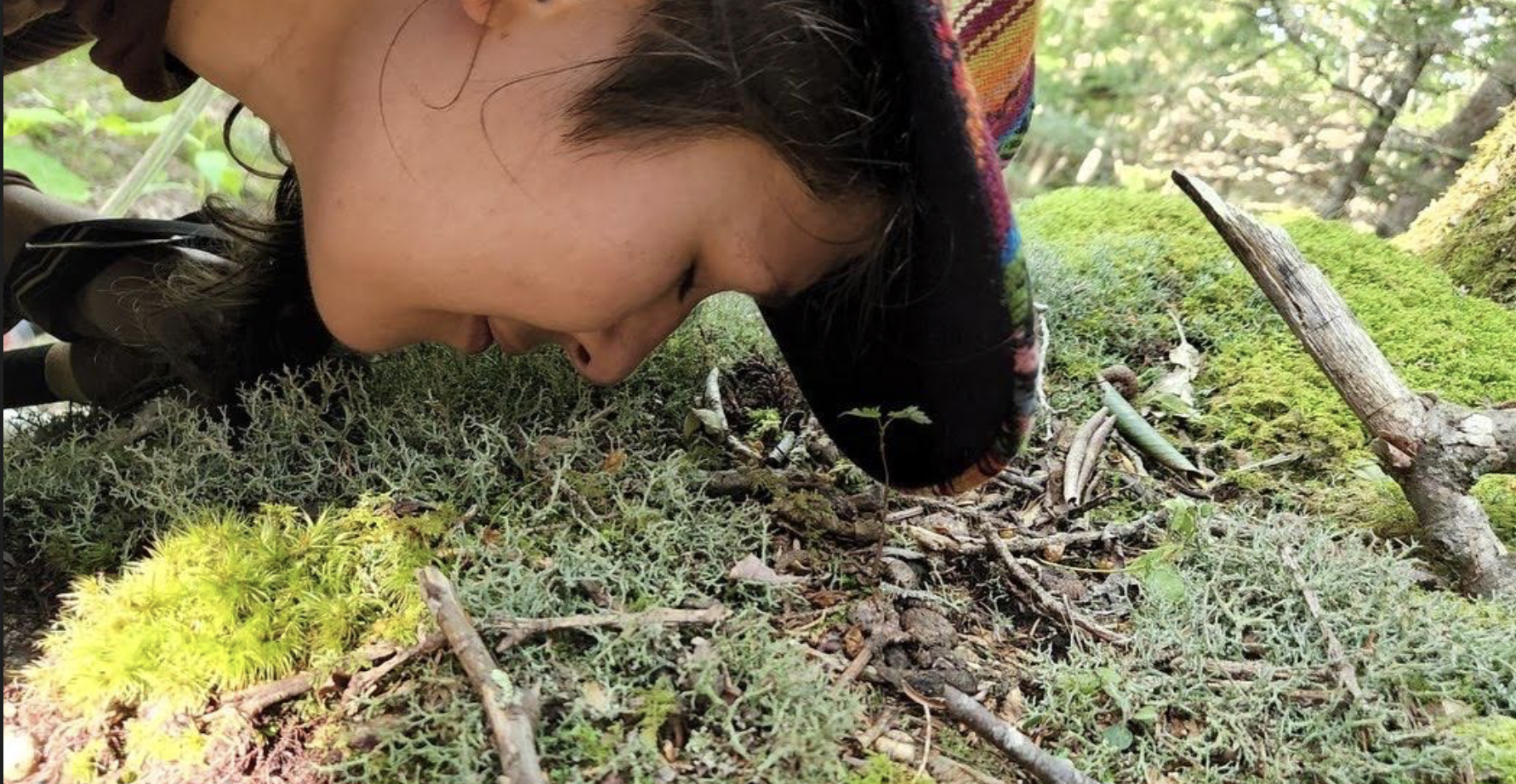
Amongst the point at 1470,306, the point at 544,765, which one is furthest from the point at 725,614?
the point at 1470,306

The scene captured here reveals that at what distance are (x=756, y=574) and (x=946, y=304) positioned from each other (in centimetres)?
38

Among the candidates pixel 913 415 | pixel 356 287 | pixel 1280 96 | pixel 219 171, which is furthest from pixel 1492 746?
pixel 219 171

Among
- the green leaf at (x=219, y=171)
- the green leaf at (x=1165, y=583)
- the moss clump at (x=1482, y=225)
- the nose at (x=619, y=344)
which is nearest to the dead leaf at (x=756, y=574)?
the nose at (x=619, y=344)

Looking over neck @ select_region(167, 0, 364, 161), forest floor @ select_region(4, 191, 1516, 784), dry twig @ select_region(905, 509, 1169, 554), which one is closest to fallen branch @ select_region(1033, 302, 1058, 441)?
forest floor @ select_region(4, 191, 1516, 784)

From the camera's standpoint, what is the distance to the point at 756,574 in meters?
1.14

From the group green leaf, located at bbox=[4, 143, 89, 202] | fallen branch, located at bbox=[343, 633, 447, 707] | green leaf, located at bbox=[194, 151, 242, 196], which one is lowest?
green leaf, located at bbox=[194, 151, 242, 196]

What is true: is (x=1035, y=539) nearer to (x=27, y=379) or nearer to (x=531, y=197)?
(x=531, y=197)

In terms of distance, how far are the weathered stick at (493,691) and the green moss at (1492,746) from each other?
0.91 metres

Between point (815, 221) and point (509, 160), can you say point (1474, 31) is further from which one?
point (509, 160)

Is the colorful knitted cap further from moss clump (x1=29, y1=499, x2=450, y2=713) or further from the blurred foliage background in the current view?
the blurred foliage background

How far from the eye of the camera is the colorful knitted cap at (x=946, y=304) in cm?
99

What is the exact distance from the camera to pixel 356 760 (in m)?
0.86

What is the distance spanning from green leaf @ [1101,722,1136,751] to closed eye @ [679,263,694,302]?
0.70 metres

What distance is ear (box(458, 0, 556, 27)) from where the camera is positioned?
3.61 ft
